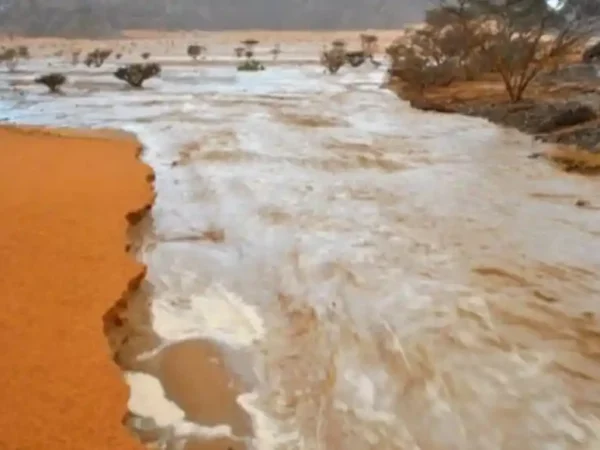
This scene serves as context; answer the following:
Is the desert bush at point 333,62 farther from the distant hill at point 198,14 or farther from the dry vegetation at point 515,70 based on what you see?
the distant hill at point 198,14

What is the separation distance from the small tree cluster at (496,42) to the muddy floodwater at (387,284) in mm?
4211

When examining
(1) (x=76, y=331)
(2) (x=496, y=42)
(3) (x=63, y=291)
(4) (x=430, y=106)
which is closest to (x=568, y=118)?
(4) (x=430, y=106)

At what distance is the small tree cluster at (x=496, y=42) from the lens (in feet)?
49.8

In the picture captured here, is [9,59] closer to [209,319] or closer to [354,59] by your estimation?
[354,59]

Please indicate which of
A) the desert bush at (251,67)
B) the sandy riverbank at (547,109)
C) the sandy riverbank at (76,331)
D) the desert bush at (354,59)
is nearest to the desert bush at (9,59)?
the desert bush at (251,67)

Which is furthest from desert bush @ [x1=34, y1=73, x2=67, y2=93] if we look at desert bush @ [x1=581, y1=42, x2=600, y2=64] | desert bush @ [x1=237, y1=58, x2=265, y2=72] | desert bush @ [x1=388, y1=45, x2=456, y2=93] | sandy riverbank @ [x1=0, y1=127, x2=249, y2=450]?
sandy riverbank @ [x1=0, y1=127, x2=249, y2=450]

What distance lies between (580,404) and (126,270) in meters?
2.92

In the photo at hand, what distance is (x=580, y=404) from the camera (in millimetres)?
4059

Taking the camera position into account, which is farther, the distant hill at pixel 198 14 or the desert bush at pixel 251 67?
the distant hill at pixel 198 14

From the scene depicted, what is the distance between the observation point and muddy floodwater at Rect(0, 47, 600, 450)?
3.98m

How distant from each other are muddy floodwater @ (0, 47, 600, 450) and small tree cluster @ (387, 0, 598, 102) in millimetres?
4211

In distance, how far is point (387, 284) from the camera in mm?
5629

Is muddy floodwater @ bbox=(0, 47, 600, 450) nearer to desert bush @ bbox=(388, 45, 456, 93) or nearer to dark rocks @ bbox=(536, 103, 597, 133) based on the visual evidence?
dark rocks @ bbox=(536, 103, 597, 133)

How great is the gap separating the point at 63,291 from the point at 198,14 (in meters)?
50.5
